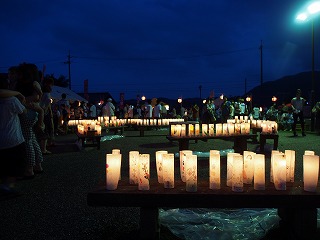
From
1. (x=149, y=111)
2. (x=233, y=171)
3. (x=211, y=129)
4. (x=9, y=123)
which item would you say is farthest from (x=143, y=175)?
(x=149, y=111)

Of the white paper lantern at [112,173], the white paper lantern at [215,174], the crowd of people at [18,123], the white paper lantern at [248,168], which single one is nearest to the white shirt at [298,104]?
the crowd of people at [18,123]

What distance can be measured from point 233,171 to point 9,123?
315cm

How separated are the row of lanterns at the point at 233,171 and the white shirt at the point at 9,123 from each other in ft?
6.41

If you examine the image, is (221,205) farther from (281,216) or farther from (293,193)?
(281,216)

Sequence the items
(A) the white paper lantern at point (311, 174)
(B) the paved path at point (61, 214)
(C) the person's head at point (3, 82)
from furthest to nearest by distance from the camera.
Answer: (C) the person's head at point (3, 82), (B) the paved path at point (61, 214), (A) the white paper lantern at point (311, 174)

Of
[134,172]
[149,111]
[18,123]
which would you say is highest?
[149,111]

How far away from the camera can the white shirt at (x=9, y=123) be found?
14.4 feet

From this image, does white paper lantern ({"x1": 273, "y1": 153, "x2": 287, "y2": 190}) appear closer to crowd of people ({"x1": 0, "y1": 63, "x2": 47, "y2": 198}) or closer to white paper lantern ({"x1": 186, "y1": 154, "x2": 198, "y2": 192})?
white paper lantern ({"x1": 186, "y1": 154, "x2": 198, "y2": 192})

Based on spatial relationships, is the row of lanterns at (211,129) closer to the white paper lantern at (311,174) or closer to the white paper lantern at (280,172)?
the white paper lantern at (280,172)

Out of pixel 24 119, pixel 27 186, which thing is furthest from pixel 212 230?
pixel 24 119

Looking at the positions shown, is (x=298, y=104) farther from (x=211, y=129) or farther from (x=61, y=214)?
(x=61, y=214)

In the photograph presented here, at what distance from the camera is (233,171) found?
305cm

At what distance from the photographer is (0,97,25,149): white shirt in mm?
4402

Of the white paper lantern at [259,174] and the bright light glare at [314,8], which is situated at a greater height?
the bright light glare at [314,8]
